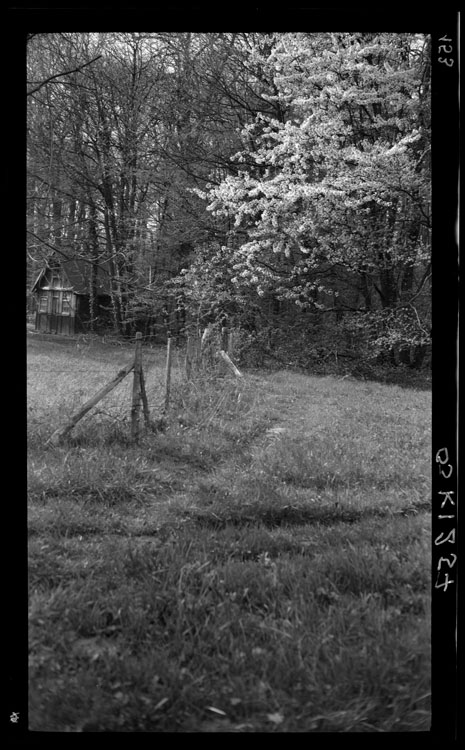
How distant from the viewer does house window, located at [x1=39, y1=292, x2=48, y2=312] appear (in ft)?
8.55

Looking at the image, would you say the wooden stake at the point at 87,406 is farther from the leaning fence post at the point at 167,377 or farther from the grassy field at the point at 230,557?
the leaning fence post at the point at 167,377

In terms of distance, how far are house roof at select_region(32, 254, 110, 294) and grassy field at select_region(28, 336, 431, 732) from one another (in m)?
0.35

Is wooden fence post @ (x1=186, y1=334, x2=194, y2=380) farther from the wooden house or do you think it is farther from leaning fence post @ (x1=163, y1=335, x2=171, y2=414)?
the wooden house

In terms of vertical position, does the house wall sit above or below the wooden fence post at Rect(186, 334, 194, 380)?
above

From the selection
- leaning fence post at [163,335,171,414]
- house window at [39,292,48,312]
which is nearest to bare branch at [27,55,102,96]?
house window at [39,292,48,312]

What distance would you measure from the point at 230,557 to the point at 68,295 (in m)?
Answer: 1.60

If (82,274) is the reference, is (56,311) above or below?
below

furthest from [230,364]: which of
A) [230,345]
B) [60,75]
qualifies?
[60,75]

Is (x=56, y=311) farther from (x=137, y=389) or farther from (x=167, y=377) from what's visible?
(x=167, y=377)

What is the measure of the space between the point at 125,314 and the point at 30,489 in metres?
1.12

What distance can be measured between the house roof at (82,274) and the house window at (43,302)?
221mm

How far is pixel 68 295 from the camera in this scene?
2.87 metres

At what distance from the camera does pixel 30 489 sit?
2625 millimetres
